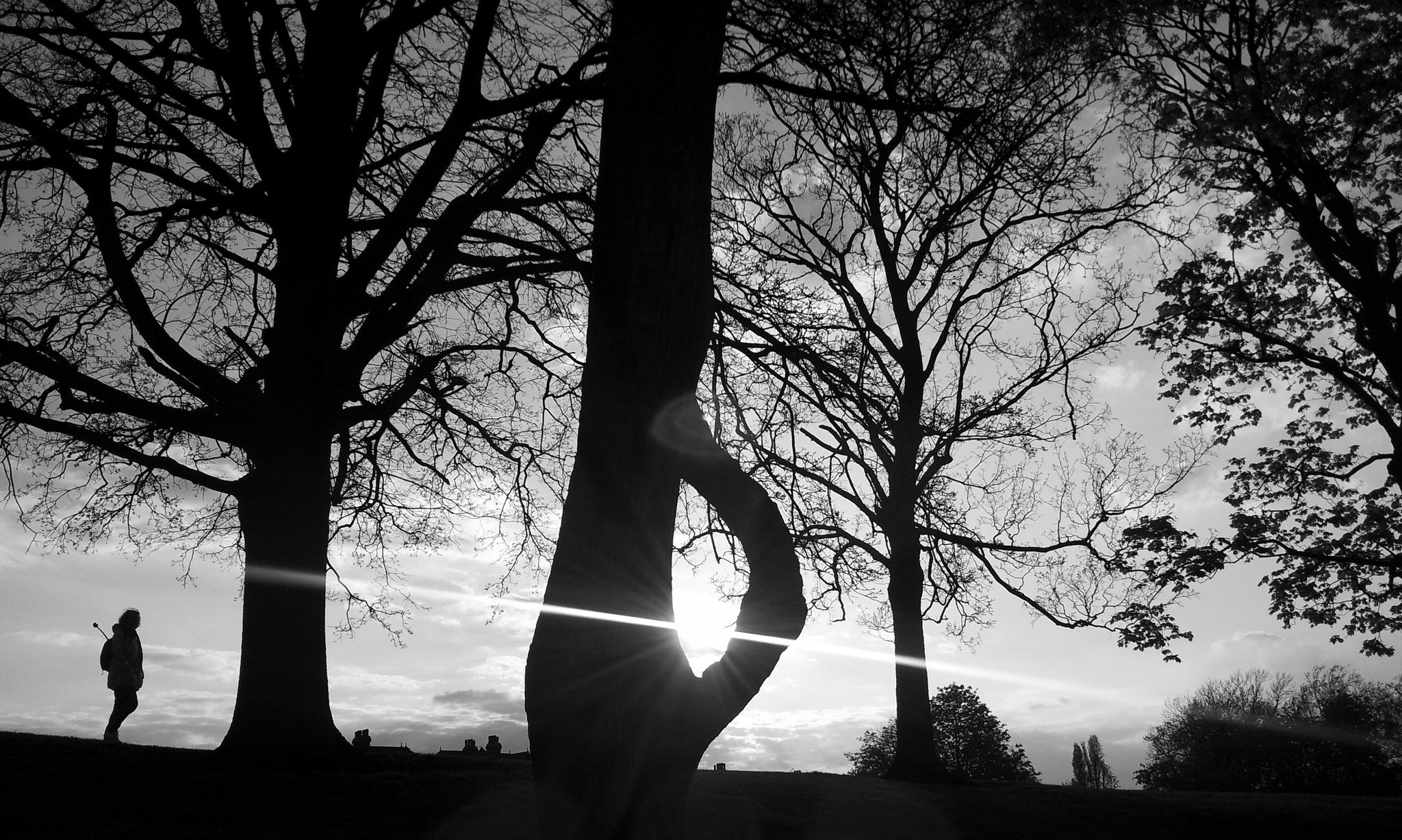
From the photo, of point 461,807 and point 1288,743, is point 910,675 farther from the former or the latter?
point 1288,743

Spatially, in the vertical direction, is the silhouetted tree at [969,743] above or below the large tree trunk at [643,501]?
below

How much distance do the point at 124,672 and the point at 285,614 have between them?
16.7 ft

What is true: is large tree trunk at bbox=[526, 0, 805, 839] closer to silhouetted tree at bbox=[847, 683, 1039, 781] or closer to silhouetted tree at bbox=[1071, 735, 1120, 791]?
silhouetted tree at bbox=[847, 683, 1039, 781]

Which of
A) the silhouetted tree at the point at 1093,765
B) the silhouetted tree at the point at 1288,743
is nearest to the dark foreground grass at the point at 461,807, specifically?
the silhouetted tree at the point at 1288,743

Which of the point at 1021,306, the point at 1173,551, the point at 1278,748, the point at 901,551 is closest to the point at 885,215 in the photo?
the point at 1021,306

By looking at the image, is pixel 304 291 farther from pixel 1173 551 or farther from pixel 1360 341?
pixel 1360 341

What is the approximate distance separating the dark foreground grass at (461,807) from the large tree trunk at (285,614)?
41 centimetres

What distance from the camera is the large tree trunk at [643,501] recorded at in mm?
4066

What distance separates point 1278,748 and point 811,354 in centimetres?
4177

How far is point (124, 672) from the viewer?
12.2m

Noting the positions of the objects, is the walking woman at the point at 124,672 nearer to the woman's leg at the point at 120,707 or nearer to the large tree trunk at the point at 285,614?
the woman's leg at the point at 120,707

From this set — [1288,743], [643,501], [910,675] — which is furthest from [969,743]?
[643,501]

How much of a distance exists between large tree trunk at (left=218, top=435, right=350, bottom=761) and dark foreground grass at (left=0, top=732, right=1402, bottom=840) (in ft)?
1.35

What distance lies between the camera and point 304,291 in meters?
9.76
